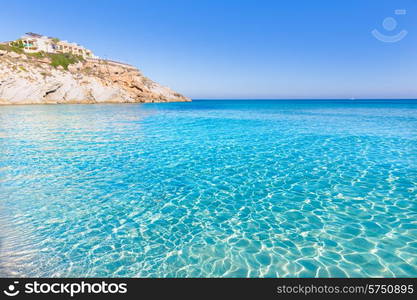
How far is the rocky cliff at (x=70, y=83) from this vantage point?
70.4 m

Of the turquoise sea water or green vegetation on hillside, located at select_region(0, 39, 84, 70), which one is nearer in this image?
the turquoise sea water

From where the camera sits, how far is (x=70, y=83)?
8438 cm

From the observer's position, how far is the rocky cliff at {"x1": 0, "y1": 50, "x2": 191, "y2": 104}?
231 feet

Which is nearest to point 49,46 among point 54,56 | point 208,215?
point 54,56

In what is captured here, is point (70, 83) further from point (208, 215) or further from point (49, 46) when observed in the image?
point (208, 215)

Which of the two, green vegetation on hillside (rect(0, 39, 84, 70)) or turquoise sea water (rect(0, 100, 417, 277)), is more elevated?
green vegetation on hillside (rect(0, 39, 84, 70))

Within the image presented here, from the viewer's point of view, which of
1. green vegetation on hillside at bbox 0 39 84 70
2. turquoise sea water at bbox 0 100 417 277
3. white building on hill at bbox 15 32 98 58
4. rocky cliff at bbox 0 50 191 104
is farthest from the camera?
white building on hill at bbox 15 32 98 58

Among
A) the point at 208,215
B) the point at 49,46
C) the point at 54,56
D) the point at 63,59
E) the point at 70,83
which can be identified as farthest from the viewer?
the point at 49,46

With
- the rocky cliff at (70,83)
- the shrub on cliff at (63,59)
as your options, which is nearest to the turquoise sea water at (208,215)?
the rocky cliff at (70,83)

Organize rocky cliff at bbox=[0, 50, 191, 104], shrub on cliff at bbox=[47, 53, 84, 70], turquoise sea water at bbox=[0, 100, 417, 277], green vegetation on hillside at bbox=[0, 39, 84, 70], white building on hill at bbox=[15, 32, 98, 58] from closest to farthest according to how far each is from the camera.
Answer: turquoise sea water at bbox=[0, 100, 417, 277] → rocky cliff at bbox=[0, 50, 191, 104] → green vegetation on hillside at bbox=[0, 39, 84, 70] → shrub on cliff at bbox=[47, 53, 84, 70] → white building on hill at bbox=[15, 32, 98, 58]

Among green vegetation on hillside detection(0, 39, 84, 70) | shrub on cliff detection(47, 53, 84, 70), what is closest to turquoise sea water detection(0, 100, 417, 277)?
shrub on cliff detection(47, 53, 84, 70)

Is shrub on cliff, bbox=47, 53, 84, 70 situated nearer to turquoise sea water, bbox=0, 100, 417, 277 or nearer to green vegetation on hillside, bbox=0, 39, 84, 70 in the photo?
green vegetation on hillside, bbox=0, 39, 84, 70

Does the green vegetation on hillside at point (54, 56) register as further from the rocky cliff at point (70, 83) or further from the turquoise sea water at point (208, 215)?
the turquoise sea water at point (208, 215)

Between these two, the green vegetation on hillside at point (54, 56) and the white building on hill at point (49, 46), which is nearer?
the green vegetation on hillside at point (54, 56)
